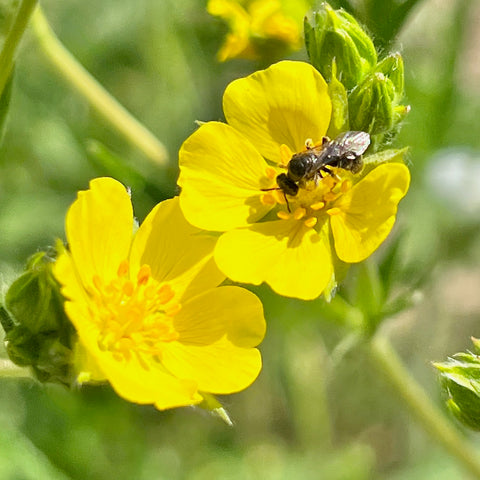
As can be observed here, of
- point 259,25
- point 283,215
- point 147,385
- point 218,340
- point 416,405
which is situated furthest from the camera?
point 259,25

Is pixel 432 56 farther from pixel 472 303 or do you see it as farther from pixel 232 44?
pixel 232 44

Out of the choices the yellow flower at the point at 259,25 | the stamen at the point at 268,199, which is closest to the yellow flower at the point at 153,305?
the stamen at the point at 268,199

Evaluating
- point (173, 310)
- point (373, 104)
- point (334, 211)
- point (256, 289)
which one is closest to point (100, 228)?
point (173, 310)

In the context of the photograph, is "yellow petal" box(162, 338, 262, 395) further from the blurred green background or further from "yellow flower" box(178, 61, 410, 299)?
the blurred green background

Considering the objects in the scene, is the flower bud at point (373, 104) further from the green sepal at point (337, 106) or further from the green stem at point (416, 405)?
the green stem at point (416, 405)

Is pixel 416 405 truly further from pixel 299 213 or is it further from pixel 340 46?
pixel 340 46

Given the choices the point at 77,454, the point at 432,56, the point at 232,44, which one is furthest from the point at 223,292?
the point at 432,56
